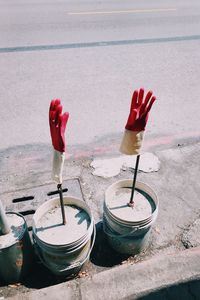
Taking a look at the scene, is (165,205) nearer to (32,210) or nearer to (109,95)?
(32,210)

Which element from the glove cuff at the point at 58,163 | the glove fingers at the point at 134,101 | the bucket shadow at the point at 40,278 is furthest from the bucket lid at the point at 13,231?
the glove fingers at the point at 134,101

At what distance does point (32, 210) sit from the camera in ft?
12.6

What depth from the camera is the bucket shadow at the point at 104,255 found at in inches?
132

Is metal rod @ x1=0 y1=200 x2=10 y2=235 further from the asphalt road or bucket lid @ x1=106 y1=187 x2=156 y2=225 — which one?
the asphalt road

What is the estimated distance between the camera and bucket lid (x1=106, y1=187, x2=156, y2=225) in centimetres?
303

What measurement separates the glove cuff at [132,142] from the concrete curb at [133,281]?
4.28ft

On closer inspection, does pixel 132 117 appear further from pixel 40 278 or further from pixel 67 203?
pixel 40 278

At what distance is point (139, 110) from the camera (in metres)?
2.70

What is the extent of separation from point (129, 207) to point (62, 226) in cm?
74

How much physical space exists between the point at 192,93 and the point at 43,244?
16.2 ft

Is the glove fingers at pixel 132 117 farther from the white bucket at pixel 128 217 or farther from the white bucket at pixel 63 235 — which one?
the white bucket at pixel 63 235

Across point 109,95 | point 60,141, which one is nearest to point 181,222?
point 60,141

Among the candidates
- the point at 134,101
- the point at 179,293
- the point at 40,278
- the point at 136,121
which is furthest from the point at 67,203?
the point at 179,293

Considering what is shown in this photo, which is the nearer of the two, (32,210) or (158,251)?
(158,251)
